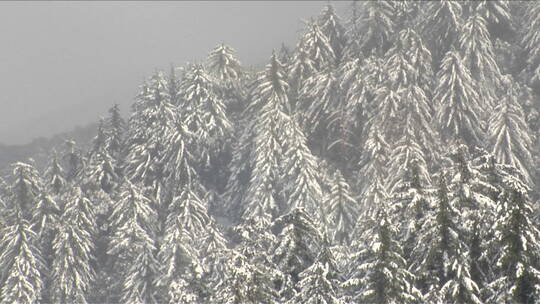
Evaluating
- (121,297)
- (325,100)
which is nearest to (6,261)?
(121,297)

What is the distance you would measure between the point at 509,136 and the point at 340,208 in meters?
16.5

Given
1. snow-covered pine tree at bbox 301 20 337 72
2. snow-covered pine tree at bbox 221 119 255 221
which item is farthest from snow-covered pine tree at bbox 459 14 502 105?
snow-covered pine tree at bbox 221 119 255 221

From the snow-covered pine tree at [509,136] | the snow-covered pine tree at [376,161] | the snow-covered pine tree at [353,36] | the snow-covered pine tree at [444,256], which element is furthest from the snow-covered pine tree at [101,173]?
the snow-covered pine tree at [444,256]

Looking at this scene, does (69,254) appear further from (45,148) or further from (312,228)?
(45,148)

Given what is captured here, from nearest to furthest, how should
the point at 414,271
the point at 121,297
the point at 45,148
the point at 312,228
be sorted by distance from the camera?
the point at 414,271 < the point at 312,228 < the point at 121,297 < the point at 45,148

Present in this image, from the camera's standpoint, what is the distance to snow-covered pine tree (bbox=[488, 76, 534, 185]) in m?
50.6

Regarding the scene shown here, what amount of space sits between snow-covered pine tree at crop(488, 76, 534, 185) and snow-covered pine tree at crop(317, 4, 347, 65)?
2281cm

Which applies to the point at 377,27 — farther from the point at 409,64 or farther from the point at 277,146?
the point at 277,146

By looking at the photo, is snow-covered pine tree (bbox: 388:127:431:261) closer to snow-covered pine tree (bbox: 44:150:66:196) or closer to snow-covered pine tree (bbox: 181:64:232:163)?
snow-covered pine tree (bbox: 181:64:232:163)

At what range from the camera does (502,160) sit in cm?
5062

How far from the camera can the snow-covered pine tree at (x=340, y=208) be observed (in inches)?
1996

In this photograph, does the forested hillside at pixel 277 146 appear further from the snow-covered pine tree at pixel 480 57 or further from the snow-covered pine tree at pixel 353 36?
the snow-covered pine tree at pixel 353 36

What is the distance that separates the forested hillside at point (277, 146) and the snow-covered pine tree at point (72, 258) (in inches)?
6.8

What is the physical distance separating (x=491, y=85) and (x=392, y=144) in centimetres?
1428
